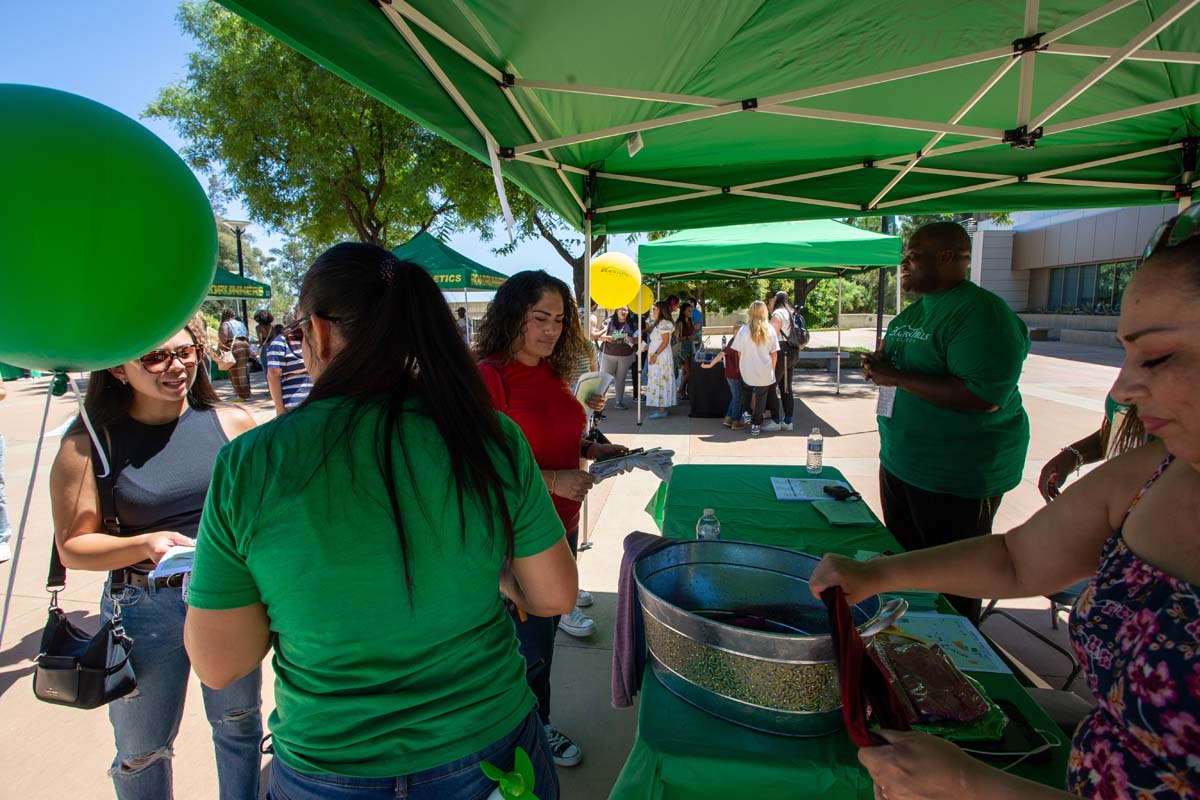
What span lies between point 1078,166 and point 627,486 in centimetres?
391

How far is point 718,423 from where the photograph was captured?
8.16 m

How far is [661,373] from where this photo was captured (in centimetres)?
852

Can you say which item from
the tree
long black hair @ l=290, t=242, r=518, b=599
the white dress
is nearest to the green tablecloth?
long black hair @ l=290, t=242, r=518, b=599

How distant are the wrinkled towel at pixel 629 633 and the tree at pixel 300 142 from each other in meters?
10.5

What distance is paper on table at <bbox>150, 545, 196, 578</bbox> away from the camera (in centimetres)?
141

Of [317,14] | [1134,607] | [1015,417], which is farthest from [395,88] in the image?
[1015,417]

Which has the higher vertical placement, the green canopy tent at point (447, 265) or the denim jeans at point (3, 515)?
the green canopy tent at point (447, 265)

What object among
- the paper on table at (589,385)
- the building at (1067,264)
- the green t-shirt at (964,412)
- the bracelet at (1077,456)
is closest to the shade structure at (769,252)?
the paper on table at (589,385)

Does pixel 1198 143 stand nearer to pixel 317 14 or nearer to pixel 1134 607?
pixel 1134 607

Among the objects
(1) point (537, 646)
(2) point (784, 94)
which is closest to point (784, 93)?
(2) point (784, 94)

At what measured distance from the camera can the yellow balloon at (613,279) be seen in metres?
6.10

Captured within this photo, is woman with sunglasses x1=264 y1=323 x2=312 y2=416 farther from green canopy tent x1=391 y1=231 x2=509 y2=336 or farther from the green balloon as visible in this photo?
green canopy tent x1=391 y1=231 x2=509 y2=336

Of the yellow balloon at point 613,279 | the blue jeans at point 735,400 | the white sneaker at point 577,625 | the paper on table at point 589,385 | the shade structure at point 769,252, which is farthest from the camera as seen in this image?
the blue jeans at point 735,400

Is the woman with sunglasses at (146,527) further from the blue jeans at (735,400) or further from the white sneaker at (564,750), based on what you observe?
the blue jeans at (735,400)
